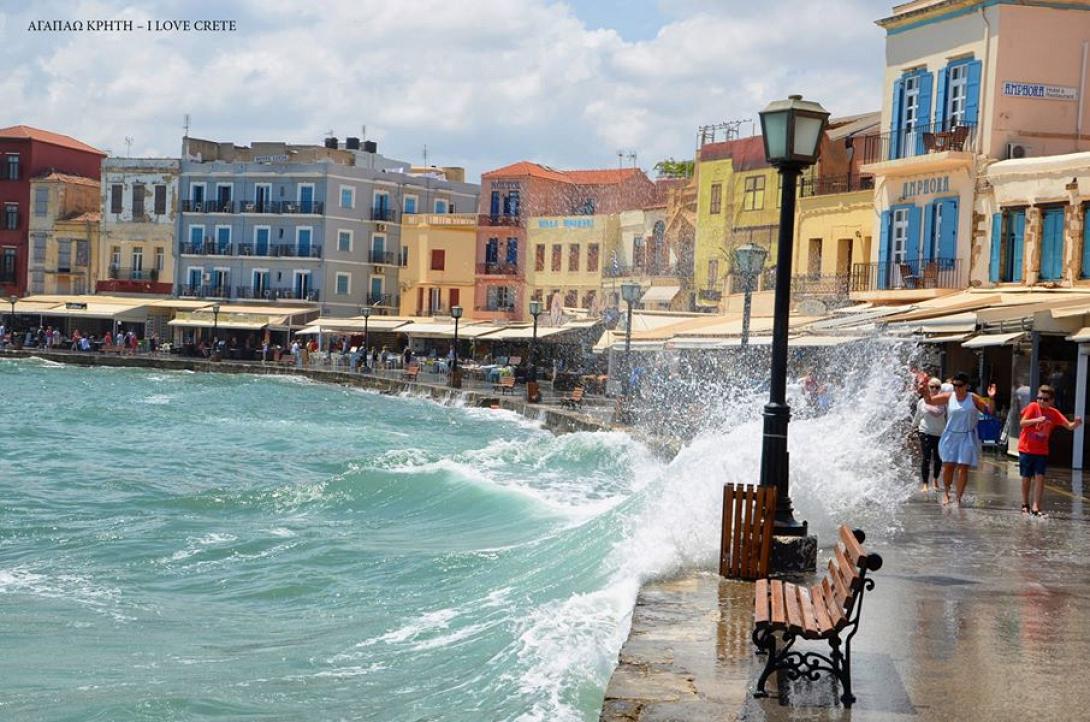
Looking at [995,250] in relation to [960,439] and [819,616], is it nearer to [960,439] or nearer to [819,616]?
[960,439]

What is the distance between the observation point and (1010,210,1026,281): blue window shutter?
1080 inches

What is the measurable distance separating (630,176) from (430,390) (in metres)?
19.8

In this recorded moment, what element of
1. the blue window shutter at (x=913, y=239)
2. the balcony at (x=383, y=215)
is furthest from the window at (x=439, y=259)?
the blue window shutter at (x=913, y=239)

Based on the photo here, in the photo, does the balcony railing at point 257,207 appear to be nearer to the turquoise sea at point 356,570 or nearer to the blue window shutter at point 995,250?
the turquoise sea at point 356,570

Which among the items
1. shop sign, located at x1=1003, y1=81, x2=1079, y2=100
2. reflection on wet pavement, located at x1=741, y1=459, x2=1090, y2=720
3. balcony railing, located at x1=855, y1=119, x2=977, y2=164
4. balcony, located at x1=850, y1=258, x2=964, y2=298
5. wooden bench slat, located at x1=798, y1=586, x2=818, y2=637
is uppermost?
shop sign, located at x1=1003, y1=81, x2=1079, y2=100

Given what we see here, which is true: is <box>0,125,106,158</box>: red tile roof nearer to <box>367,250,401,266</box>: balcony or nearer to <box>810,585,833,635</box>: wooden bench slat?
<box>367,250,401,266</box>: balcony

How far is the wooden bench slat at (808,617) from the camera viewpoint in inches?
267

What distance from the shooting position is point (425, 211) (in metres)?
78.8

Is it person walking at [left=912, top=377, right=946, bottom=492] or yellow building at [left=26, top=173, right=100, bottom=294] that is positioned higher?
yellow building at [left=26, top=173, right=100, bottom=294]

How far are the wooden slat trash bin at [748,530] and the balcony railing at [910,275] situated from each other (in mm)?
21223

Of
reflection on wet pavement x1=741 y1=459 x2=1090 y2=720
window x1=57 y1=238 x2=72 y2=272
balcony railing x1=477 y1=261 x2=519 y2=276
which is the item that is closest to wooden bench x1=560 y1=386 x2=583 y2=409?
reflection on wet pavement x1=741 y1=459 x2=1090 y2=720

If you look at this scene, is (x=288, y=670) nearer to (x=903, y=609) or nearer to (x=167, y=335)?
(x=903, y=609)

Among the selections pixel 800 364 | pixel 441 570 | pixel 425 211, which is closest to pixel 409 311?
pixel 425 211

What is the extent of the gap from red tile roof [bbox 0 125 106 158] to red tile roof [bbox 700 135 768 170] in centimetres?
4871
